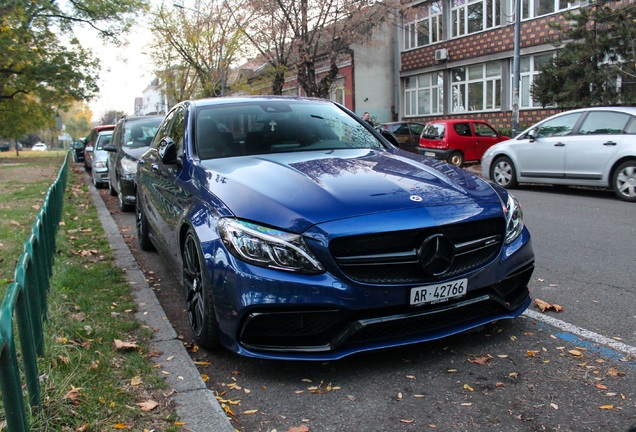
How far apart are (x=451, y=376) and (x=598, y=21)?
51.3 feet

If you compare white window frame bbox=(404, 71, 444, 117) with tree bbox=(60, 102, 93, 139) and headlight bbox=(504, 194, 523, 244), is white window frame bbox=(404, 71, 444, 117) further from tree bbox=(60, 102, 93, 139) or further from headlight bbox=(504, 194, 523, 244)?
tree bbox=(60, 102, 93, 139)

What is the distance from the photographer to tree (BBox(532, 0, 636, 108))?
15289 millimetres

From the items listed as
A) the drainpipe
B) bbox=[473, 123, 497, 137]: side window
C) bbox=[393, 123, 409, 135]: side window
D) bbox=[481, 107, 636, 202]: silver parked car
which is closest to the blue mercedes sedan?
bbox=[481, 107, 636, 202]: silver parked car

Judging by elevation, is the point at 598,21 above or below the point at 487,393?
above

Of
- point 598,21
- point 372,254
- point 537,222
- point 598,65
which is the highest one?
point 598,21

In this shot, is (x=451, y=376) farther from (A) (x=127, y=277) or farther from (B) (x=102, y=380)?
(A) (x=127, y=277)

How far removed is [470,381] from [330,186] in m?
1.37

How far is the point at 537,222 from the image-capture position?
812 cm

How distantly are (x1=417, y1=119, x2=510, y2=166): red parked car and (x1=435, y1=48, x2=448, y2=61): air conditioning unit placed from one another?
11.5 metres

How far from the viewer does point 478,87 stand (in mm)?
29156

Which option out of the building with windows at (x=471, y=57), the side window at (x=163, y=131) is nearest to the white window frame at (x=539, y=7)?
the building with windows at (x=471, y=57)

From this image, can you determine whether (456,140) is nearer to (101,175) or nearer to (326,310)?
(101,175)

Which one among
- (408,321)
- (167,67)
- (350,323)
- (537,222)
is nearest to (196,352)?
(350,323)

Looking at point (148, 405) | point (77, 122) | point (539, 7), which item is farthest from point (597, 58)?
point (77, 122)
